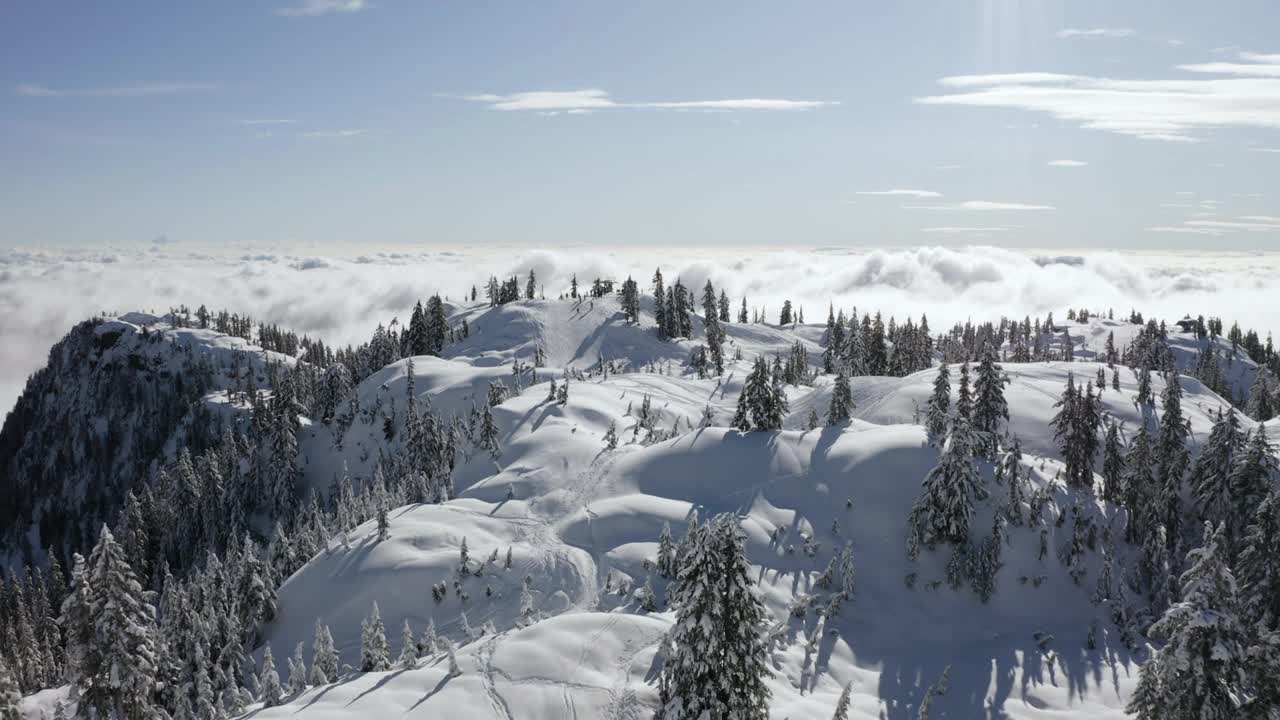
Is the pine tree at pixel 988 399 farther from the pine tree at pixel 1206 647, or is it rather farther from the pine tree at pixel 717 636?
the pine tree at pixel 717 636

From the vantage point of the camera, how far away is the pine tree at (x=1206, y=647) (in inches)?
961

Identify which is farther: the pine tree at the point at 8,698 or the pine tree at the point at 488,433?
the pine tree at the point at 488,433

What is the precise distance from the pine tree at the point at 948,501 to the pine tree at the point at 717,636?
113 feet

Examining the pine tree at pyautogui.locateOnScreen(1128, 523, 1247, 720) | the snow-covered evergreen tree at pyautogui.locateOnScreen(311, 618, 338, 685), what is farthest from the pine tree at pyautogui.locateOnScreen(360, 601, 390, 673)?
the pine tree at pyautogui.locateOnScreen(1128, 523, 1247, 720)

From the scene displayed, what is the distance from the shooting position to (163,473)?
133 metres

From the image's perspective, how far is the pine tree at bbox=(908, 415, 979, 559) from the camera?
190ft

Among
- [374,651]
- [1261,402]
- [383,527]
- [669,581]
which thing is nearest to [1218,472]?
[669,581]

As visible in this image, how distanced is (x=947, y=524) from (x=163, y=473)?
136234mm

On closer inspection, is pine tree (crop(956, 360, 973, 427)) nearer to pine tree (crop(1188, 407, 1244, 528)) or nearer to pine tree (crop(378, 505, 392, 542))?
pine tree (crop(1188, 407, 1244, 528))

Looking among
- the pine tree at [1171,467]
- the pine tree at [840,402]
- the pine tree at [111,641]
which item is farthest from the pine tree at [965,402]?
the pine tree at [111,641]

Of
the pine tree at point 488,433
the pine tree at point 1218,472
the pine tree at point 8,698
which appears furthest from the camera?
the pine tree at point 488,433

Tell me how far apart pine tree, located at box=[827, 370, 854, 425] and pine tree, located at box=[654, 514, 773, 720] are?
52494 millimetres

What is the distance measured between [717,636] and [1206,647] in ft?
55.4

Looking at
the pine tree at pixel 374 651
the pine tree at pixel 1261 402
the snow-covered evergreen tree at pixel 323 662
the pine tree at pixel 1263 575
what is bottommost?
the pine tree at pixel 1261 402
